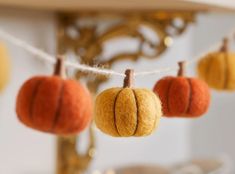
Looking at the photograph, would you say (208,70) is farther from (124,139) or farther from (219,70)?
(124,139)

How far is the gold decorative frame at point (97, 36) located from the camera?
25.8 inches

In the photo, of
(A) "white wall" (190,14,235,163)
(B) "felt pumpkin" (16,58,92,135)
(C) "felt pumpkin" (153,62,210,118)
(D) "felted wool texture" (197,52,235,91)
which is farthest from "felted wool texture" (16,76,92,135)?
(A) "white wall" (190,14,235,163)

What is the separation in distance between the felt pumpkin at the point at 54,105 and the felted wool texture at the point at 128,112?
2 centimetres

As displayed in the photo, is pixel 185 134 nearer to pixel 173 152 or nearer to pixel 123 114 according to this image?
pixel 173 152

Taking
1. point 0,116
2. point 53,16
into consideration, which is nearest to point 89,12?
point 53,16

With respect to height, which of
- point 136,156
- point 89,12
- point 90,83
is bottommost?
point 136,156

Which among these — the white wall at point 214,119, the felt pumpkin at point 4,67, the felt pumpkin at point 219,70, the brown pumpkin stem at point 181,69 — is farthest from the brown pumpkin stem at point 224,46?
the white wall at point 214,119

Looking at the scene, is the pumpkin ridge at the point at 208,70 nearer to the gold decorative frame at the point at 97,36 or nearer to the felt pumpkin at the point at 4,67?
the gold decorative frame at the point at 97,36

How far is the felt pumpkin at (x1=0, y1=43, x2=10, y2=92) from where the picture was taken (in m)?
Answer: 0.56

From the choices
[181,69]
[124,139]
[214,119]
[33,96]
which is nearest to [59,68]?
[33,96]

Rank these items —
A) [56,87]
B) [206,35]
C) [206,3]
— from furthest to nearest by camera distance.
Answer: [206,35] → [206,3] → [56,87]

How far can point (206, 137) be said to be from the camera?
1007 millimetres

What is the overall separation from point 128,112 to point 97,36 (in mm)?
383

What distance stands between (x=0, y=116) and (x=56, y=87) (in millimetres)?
321
